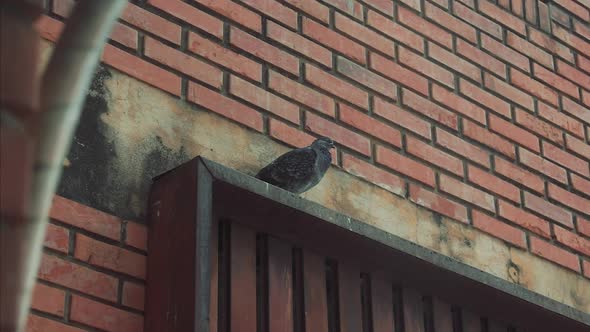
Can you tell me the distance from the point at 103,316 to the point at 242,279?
0.40 metres

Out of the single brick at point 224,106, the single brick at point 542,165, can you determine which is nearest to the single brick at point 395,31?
the single brick at point 542,165

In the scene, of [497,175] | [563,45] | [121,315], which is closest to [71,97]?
A: [121,315]

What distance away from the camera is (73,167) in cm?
291

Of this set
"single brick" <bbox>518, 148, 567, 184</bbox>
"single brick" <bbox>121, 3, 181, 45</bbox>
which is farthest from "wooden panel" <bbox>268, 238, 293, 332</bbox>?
"single brick" <bbox>518, 148, 567, 184</bbox>

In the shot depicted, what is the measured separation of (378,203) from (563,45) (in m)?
1.59

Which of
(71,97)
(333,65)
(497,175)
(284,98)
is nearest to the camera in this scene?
(71,97)

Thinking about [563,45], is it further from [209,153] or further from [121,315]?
[121,315]

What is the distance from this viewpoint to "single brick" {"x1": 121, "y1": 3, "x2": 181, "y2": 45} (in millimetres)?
3273

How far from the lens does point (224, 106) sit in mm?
3371

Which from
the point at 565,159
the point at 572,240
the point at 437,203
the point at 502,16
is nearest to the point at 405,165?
the point at 437,203

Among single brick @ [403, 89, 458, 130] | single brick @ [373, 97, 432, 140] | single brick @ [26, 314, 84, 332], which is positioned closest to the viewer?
single brick @ [26, 314, 84, 332]

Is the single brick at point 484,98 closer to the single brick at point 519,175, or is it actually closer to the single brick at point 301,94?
the single brick at point 519,175

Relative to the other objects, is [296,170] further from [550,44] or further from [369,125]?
[550,44]

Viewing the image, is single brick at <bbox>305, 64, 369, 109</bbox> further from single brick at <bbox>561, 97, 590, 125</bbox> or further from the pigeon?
single brick at <bbox>561, 97, 590, 125</bbox>
